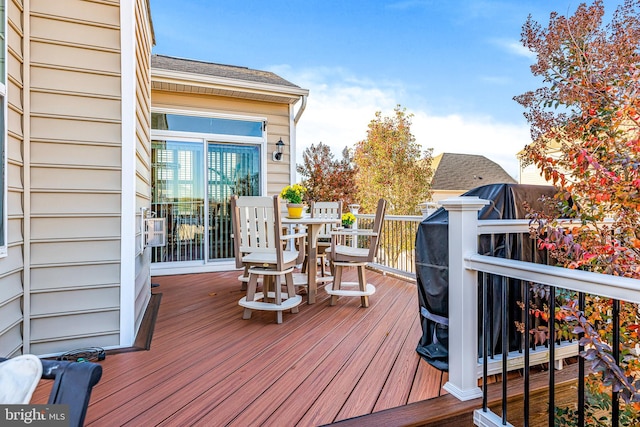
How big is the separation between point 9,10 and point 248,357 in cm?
261

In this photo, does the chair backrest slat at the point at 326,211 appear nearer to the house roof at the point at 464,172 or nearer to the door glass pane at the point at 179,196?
the door glass pane at the point at 179,196

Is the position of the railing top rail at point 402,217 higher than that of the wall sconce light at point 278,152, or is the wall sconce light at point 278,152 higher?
the wall sconce light at point 278,152

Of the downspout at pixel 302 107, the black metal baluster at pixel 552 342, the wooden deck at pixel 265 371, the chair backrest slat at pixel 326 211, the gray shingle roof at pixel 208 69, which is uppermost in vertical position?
the gray shingle roof at pixel 208 69

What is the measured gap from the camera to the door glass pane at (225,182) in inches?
219

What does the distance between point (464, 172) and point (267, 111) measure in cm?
1370

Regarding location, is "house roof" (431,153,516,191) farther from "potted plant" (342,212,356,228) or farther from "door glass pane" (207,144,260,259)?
"door glass pane" (207,144,260,259)

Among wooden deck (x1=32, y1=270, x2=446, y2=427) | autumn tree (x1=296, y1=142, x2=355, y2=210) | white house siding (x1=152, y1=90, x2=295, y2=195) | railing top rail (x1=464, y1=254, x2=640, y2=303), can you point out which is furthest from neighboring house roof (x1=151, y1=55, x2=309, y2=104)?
railing top rail (x1=464, y1=254, x2=640, y2=303)

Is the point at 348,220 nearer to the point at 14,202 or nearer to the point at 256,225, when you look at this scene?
the point at 256,225

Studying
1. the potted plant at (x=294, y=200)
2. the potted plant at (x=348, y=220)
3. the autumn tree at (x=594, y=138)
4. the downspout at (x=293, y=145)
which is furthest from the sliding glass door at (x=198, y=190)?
the autumn tree at (x=594, y=138)

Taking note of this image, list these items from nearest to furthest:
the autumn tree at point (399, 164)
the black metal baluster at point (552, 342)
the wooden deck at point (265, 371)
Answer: the black metal baluster at point (552, 342) → the wooden deck at point (265, 371) → the autumn tree at point (399, 164)

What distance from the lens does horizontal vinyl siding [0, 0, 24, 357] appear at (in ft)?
6.67

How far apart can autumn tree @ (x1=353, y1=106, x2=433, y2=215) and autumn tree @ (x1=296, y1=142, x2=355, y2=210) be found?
1589mm

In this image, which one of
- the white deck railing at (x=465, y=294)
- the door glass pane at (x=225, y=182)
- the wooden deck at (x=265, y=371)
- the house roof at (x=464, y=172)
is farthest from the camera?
the house roof at (x=464, y=172)

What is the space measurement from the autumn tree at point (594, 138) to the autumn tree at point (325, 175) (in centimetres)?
785
